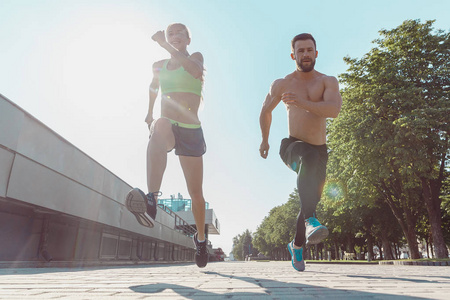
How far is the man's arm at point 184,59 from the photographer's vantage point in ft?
11.6

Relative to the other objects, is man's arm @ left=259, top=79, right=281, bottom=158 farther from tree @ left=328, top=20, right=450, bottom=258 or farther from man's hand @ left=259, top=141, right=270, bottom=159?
tree @ left=328, top=20, right=450, bottom=258

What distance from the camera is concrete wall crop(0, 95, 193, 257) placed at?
771 centimetres

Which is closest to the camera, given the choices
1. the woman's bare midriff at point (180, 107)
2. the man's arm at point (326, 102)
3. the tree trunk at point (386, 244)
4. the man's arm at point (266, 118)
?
the man's arm at point (326, 102)

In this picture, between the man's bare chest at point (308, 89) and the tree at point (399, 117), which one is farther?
the tree at point (399, 117)

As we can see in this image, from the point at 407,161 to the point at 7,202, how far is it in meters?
15.8

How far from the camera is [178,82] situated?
12.7 ft

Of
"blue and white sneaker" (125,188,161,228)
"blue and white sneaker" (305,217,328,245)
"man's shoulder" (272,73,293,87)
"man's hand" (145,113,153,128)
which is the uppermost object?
"man's shoulder" (272,73,293,87)

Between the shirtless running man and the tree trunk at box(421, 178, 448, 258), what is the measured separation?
55.4 ft

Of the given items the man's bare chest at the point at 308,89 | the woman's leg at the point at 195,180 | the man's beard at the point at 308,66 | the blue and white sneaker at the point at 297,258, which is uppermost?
the man's beard at the point at 308,66

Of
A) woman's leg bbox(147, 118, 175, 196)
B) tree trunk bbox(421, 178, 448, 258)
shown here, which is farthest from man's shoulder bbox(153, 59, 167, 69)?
tree trunk bbox(421, 178, 448, 258)

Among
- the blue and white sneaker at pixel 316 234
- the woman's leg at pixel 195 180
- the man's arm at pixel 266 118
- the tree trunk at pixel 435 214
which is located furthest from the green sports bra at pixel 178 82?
the tree trunk at pixel 435 214

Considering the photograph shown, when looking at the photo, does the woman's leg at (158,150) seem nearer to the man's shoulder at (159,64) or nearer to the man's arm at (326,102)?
the man's shoulder at (159,64)

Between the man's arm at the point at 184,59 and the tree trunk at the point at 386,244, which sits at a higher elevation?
the man's arm at the point at 184,59

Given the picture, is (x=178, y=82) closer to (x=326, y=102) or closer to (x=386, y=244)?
(x=326, y=102)
